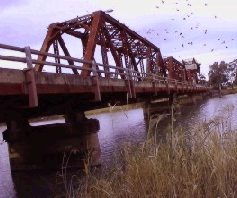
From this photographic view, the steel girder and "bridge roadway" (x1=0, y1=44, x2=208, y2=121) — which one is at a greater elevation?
the steel girder

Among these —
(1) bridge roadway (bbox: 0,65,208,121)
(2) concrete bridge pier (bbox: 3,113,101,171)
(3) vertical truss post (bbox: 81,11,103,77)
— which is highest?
(3) vertical truss post (bbox: 81,11,103,77)

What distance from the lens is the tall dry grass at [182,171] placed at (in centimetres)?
820

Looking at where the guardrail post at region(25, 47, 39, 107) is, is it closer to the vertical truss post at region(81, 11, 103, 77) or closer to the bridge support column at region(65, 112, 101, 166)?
the bridge support column at region(65, 112, 101, 166)

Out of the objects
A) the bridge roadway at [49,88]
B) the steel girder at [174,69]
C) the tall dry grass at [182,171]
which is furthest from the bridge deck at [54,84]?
the steel girder at [174,69]

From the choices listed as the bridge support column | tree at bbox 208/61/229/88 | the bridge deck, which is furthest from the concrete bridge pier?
tree at bbox 208/61/229/88

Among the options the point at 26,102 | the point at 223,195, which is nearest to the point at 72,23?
the point at 26,102

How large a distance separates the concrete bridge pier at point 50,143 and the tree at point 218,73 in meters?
153

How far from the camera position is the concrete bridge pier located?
2070cm

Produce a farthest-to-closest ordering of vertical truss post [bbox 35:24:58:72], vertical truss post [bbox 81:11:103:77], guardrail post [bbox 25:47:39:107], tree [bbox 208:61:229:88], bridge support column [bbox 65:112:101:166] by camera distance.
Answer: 1. tree [bbox 208:61:229:88]
2. vertical truss post [bbox 35:24:58:72]
3. vertical truss post [bbox 81:11:103:77]
4. bridge support column [bbox 65:112:101:166]
5. guardrail post [bbox 25:47:39:107]

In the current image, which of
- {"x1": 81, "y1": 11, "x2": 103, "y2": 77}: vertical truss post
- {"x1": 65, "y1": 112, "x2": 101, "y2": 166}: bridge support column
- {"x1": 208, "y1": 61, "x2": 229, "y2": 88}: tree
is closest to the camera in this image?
{"x1": 65, "y1": 112, "x2": 101, "y2": 166}: bridge support column

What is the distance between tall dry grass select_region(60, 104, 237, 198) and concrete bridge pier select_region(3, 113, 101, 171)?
1080 centimetres

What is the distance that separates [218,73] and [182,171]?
16792cm

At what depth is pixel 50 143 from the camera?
21.0 meters

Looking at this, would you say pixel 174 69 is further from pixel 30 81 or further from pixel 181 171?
pixel 181 171
